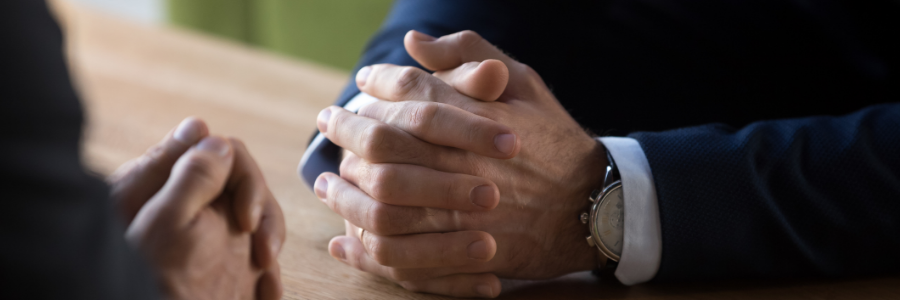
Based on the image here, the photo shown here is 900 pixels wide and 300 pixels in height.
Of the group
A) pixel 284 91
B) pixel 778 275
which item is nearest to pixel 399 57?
pixel 778 275

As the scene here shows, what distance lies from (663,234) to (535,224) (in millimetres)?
124

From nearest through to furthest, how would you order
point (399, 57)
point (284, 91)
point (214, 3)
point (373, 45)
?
point (399, 57) → point (373, 45) → point (284, 91) → point (214, 3)

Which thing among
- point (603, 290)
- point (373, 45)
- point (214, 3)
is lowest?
point (214, 3)

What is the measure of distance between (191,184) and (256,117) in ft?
2.46

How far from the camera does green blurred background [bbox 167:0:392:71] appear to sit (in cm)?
212

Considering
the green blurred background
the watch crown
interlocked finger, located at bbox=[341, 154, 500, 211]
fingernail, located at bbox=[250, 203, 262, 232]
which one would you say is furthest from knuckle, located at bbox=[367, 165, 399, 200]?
the green blurred background

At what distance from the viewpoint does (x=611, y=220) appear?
24.5 inches

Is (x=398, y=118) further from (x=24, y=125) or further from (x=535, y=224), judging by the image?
(x=24, y=125)

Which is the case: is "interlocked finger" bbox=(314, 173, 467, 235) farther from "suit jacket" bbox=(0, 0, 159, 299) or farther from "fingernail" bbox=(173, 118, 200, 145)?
"suit jacket" bbox=(0, 0, 159, 299)

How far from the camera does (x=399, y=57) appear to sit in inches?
31.7

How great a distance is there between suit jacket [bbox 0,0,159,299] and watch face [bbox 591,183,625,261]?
0.45 meters

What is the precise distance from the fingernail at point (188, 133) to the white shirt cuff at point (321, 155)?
24 cm

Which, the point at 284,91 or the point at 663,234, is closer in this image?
the point at 663,234

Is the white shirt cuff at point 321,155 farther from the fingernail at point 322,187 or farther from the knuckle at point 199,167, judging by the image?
the knuckle at point 199,167
